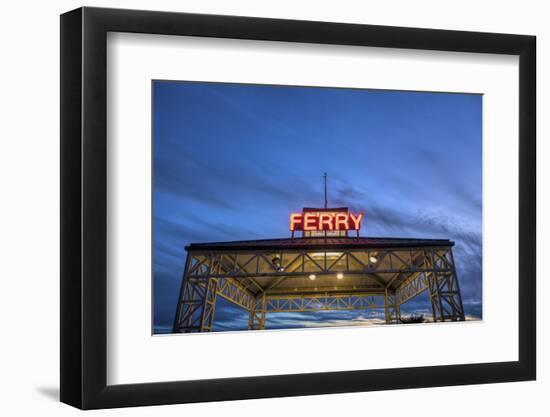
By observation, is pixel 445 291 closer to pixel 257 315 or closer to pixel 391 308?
pixel 391 308

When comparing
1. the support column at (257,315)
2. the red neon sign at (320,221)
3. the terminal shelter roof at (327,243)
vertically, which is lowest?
the support column at (257,315)

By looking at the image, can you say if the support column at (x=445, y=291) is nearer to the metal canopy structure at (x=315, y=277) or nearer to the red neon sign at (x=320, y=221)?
the metal canopy structure at (x=315, y=277)

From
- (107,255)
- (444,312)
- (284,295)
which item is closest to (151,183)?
(107,255)

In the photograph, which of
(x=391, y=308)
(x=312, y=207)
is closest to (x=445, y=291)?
(x=391, y=308)

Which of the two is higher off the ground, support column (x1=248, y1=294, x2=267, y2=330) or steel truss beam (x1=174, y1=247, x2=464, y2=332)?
steel truss beam (x1=174, y1=247, x2=464, y2=332)

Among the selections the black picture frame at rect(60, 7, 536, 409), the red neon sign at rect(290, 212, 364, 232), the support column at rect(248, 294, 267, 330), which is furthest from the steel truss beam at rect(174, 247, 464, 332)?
the black picture frame at rect(60, 7, 536, 409)

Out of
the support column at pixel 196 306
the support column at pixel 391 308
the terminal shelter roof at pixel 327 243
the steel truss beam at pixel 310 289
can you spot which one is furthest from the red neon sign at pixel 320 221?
the support column at pixel 196 306

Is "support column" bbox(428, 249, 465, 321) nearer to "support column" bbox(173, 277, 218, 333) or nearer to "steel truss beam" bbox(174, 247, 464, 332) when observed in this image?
"steel truss beam" bbox(174, 247, 464, 332)
